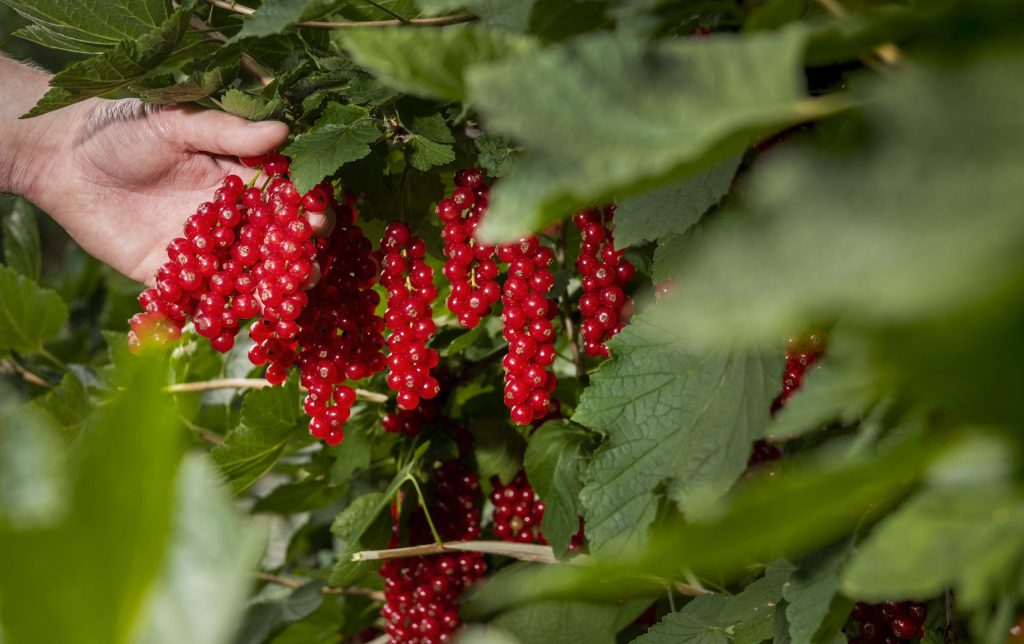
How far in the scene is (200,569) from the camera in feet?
0.75

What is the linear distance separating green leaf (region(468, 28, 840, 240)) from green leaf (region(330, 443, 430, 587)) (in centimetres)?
70

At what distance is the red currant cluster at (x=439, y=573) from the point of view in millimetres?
1018

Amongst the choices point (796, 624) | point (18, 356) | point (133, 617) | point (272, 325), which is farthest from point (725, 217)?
point (18, 356)

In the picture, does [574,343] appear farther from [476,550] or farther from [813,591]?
[813,591]

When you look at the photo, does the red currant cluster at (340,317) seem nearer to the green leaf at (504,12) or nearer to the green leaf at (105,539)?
the green leaf at (504,12)

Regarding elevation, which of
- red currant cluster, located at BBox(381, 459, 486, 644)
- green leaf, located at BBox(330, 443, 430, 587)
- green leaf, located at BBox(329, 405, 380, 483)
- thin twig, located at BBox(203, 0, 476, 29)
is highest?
thin twig, located at BBox(203, 0, 476, 29)

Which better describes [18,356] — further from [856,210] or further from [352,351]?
[856,210]

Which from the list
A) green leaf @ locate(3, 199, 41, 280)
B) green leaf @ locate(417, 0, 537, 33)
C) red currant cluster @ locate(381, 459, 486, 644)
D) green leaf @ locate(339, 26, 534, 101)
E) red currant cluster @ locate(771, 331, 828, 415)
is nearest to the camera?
green leaf @ locate(339, 26, 534, 101)

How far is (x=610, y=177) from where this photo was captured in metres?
0.26

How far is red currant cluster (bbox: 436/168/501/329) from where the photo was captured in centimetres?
74

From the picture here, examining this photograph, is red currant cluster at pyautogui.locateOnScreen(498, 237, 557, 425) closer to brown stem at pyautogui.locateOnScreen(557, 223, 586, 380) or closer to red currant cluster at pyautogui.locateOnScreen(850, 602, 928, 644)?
brown stem at pyautogui.locateOnScreen(557, 223, 586, 380)

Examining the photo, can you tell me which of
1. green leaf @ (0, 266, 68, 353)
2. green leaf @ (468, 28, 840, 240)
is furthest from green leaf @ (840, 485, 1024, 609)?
green leaf @ (0, 266, 68, 353)

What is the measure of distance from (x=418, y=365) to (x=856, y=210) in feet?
1.99

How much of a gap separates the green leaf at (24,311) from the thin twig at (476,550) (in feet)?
2.30
